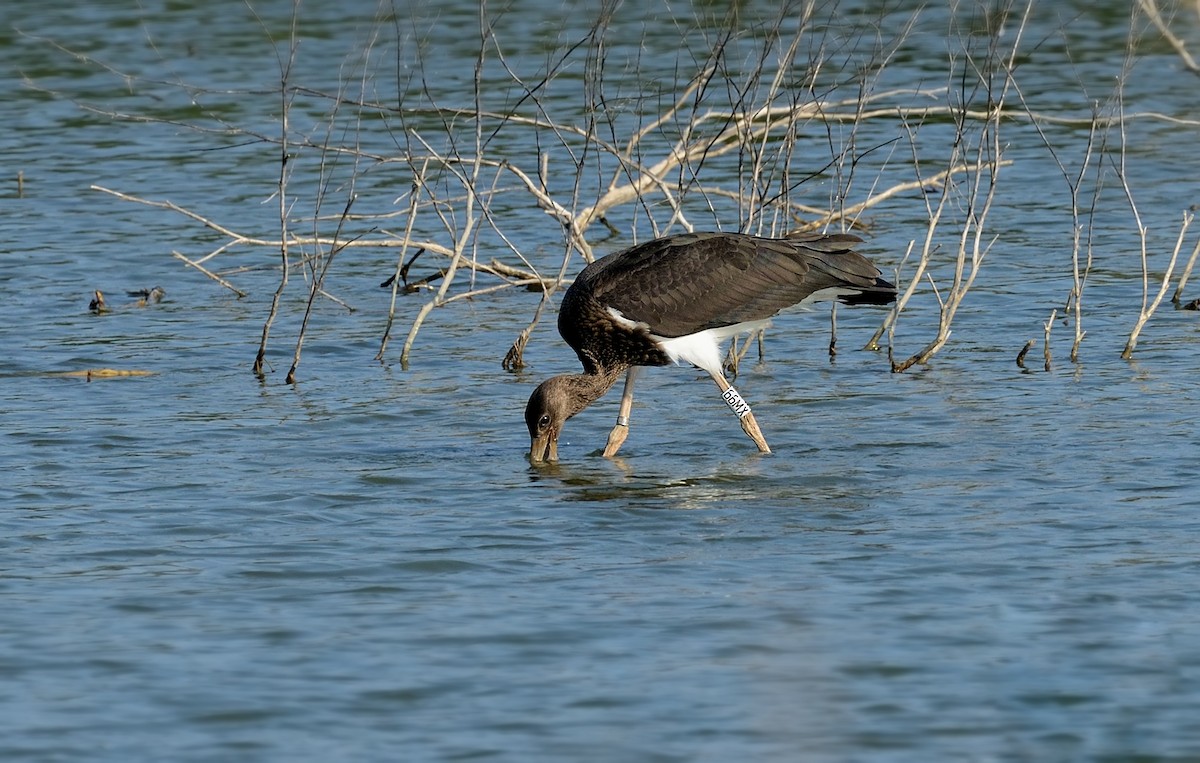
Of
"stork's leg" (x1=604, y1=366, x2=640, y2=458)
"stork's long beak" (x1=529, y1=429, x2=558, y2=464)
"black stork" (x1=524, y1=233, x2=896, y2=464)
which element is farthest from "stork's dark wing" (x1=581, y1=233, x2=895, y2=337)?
"stork's long beak" (x1=529, y1=429, x2=558, y2=464)

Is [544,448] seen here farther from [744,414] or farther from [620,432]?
[744,414]

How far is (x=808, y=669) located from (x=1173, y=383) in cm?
533

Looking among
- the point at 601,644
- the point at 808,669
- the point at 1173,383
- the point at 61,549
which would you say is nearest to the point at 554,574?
the point at 601,644

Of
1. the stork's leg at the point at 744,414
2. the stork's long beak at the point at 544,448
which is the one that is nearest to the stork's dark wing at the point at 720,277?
the stork's leg at the point at 744,414

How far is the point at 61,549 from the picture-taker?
337 inches

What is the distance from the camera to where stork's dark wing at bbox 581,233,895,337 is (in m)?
10.3

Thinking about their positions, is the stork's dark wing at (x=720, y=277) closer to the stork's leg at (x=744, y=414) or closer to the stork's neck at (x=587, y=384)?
the stork's leg at (x=744, y=414)

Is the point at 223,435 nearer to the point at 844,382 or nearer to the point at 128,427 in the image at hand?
the point at 128,427

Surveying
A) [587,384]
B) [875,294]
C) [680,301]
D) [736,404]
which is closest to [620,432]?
[587,384]

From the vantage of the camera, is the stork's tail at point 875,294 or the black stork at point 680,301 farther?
the stork's tail at point 875,294

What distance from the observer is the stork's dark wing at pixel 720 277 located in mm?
10297

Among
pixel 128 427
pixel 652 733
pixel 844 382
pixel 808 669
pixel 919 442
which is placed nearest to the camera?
pixel 652 733

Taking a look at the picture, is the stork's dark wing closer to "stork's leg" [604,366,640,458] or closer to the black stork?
the black stork

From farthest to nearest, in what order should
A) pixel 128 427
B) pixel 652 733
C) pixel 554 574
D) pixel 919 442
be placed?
pixel 128 427
pixel 919 442
pixel 554 574
pixel 652 733
